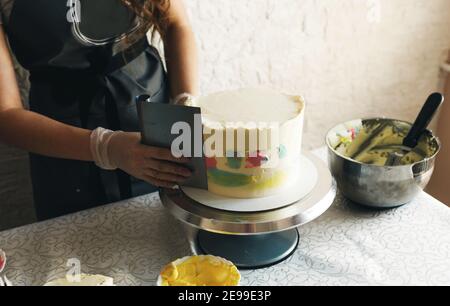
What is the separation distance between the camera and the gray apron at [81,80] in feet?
3.25

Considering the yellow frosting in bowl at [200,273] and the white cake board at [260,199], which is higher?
the white cake board at [260,199]

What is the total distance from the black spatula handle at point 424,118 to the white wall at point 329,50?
719 mm

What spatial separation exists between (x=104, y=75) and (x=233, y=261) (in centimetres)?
52

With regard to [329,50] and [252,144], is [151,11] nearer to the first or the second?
[252,144]

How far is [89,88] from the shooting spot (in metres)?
1.06

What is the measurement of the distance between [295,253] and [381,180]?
0.69 ft

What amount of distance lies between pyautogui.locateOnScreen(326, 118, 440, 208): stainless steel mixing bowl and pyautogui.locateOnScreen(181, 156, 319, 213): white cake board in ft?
0.32

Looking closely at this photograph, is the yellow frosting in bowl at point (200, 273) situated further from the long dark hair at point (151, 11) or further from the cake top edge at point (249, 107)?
the long dark hair at point (151, 11)

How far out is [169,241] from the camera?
89 centimetres

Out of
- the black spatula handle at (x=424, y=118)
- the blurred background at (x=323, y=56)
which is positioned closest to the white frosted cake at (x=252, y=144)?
the black spatula handle at (x=424, y=118)

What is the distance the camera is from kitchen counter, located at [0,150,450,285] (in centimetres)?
79

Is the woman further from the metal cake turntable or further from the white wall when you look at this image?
the white wall
